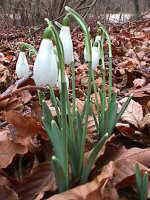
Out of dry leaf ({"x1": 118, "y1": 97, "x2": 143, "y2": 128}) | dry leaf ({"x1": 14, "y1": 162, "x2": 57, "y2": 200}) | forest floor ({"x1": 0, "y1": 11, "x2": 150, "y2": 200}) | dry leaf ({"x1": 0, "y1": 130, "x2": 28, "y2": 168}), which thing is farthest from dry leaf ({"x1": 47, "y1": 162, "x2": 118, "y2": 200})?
dry leaf ({"x1": 118, "y1": 97, "x2": 143, "y2": 128})

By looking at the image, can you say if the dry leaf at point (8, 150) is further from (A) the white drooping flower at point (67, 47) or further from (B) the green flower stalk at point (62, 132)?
(A) the white drooping flower at point (67, 47)

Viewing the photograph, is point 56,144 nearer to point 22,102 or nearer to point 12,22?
point 22,102

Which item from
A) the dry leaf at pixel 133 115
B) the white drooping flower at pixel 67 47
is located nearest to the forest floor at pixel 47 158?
the dry leaf at pixel 133 115

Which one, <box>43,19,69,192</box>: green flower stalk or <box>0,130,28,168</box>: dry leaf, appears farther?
<box>0,130,28,168</box>: dry leaf

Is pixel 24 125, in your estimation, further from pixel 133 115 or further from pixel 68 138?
pixel 133 115

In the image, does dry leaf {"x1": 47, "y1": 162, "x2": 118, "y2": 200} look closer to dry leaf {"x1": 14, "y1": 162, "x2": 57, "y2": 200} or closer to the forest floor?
the forest floor

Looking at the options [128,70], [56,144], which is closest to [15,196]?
[56,144]

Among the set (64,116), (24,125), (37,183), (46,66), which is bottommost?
(37,183)

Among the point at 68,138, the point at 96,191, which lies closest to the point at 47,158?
the point at 68,138
